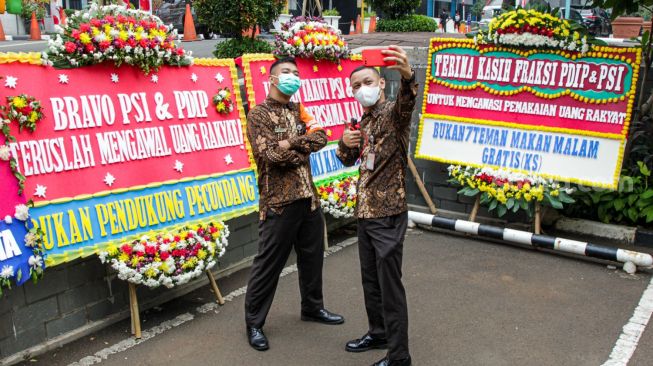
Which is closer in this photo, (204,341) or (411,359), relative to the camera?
(411,359)

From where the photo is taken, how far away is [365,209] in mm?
3613

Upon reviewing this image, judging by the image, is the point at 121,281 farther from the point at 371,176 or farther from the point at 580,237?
the point at 580,237

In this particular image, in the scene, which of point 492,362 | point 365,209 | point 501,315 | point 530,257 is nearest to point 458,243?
point 530,257

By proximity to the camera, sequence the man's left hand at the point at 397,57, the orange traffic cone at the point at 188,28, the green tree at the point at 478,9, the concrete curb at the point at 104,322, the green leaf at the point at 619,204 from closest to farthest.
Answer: the man's left hand at the point at 397,57 → the concrete curb at the point at 104,322 → the green leaf at the point at 619,204 → the orange traffic cone at the point at 188,28 → the green tree at the point at 478,9

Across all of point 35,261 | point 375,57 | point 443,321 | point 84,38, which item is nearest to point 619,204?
point 443,321

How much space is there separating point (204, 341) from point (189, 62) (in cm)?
220

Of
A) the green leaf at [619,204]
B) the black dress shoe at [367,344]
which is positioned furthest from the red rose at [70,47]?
the green leaf at [619,204]

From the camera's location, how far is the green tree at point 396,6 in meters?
14.0

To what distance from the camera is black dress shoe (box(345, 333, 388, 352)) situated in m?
3.94

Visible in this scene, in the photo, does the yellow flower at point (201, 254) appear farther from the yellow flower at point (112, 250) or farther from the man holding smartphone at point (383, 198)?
the man holding smartphone at point (383, 198)

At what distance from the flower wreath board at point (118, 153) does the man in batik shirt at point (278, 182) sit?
618 millimetres

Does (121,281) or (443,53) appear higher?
(443,53)

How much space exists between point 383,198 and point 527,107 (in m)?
3.20

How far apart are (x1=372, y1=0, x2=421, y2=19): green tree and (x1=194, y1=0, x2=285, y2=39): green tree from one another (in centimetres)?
735
